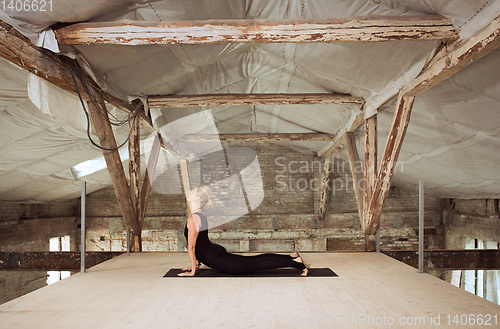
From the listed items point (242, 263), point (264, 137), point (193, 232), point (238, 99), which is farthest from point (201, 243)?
point (264, 137)

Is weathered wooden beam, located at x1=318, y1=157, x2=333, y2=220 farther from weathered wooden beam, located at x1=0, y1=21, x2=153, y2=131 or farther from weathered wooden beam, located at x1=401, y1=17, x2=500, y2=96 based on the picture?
weathered wooden beam, located at x1=0, y1=21, x2=153, y2=131

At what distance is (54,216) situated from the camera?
916 cm

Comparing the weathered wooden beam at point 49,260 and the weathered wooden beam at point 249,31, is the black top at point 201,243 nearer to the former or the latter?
the weathered wooden beam at point 249,31

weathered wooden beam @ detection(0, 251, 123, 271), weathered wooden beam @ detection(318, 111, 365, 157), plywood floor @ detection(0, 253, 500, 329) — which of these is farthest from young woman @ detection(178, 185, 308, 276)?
weathered wooden beam @ detection(318, 111, 365, 157)

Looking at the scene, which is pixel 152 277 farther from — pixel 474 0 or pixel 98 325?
pixel 474 0

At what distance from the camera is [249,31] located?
2.87 meters

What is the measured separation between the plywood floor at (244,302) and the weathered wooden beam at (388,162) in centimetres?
115

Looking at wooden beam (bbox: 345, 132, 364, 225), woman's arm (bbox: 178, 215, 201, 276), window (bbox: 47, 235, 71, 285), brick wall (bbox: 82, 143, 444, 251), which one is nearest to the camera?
woman's arm (bbox: 178, 215, 201, 276)

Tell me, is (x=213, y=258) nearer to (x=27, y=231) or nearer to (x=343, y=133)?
(x=343, y=133)

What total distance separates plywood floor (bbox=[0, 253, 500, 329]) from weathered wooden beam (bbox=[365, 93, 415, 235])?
3.76 feet

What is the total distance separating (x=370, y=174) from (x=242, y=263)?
7.97 ft

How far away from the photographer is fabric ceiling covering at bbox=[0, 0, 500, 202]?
2.84 m

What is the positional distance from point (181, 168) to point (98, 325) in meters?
7.74

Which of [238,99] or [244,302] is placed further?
[238,99]
